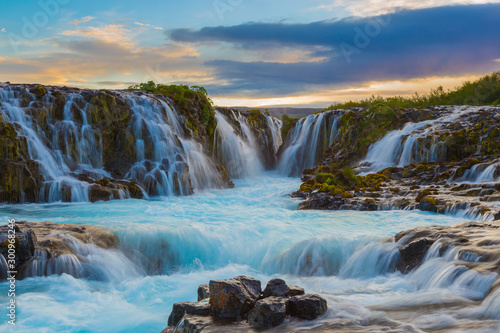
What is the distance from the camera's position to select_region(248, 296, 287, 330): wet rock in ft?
16.1

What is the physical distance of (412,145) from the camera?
21.8 m

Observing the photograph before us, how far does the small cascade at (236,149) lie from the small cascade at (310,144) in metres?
2.25

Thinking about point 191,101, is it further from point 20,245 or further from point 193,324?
point 193,324

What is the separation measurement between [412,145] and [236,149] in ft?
37.4

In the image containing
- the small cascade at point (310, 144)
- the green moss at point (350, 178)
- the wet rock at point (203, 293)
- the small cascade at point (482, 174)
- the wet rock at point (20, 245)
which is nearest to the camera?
the wet rock at point (203, 293)

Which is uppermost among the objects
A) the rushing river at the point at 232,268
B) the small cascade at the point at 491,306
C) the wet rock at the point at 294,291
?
the wet rock at the point at 294,291

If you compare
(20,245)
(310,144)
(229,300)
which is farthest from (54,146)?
(310,144)

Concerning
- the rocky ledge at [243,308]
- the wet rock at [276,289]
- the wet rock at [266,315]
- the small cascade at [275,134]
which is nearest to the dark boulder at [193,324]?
the rocky ledge at [243,308]

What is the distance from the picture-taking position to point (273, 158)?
3378cm

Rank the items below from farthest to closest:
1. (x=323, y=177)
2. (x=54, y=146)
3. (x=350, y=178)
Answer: (x=323, y=177) → (x=350, y=178) → (x=54, y=146)

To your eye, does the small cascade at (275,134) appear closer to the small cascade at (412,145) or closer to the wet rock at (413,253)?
the small cascade at (412,145)

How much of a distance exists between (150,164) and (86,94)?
4560 millimetres

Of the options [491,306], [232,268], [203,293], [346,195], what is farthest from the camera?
[346,195]

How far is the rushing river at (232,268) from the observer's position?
20.1 ft
